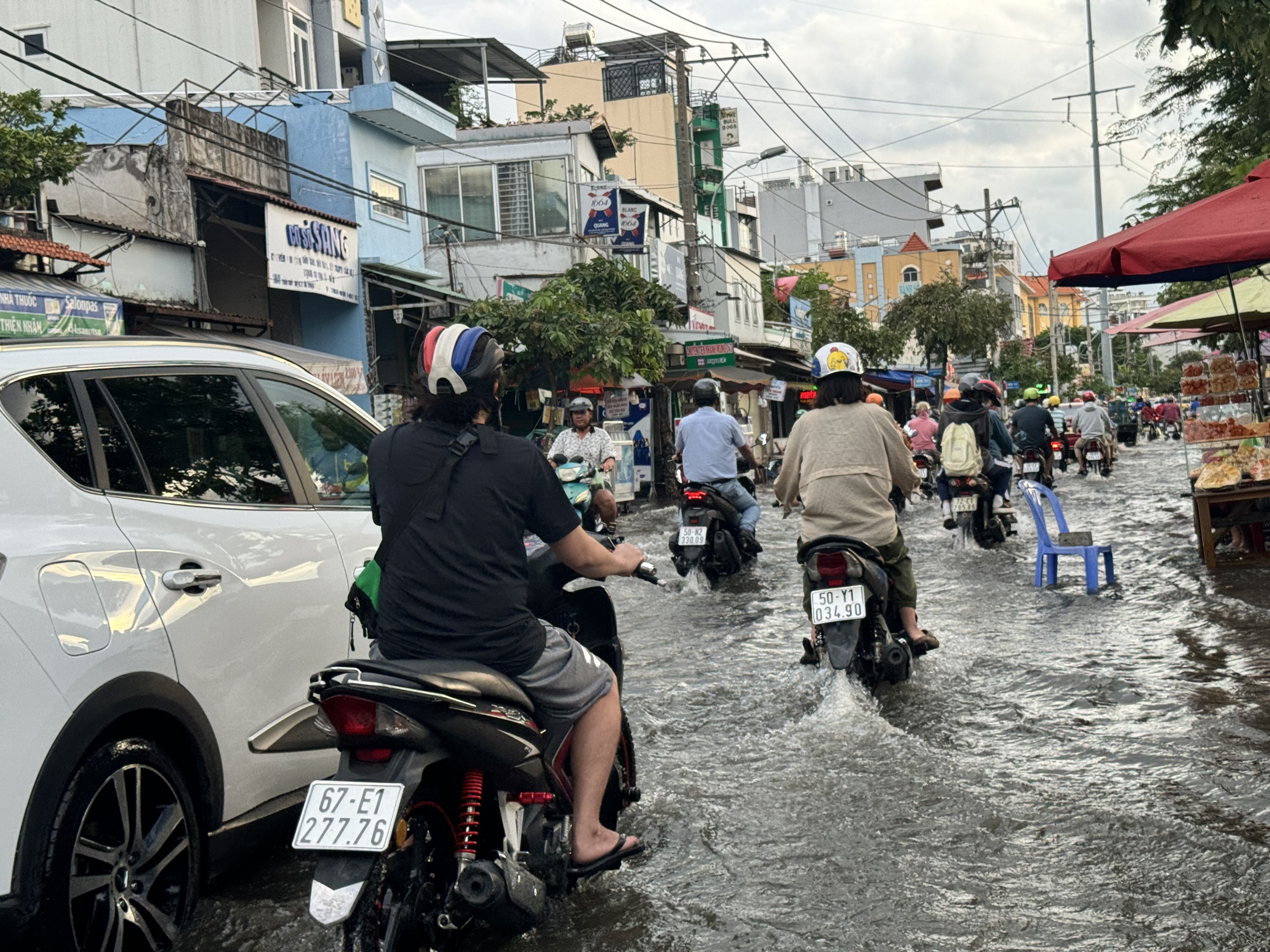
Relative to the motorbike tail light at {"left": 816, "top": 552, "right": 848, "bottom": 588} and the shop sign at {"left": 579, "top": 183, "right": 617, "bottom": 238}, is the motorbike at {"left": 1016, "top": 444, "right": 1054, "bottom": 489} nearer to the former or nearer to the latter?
the shop sign at {"left": 579, "top": 183, "right": 617, "bottom": 238}

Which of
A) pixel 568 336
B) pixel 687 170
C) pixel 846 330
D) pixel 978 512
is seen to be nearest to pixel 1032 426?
pixel 978 512

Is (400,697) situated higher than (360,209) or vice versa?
(360,209)

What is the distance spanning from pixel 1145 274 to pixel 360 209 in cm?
1744

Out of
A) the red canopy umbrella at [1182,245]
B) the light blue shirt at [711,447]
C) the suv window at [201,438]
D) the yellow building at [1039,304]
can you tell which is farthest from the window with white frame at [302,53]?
the yellow building at [1039,304]

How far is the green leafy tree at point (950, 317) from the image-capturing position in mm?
54125

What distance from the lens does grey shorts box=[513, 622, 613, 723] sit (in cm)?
351

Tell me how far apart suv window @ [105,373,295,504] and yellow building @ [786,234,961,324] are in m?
79.6

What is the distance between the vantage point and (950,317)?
177ft

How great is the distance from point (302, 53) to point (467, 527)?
26038 millimetres

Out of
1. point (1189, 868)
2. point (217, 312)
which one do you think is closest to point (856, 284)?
point (217, 312)

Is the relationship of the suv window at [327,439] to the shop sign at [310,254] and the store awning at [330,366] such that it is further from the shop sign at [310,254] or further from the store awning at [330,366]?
the shop sign at [310,254]

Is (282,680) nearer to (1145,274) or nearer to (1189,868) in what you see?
(1189,868)

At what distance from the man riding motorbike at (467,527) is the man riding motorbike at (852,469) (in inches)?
131

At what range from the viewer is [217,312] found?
17.0m
